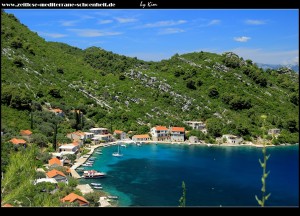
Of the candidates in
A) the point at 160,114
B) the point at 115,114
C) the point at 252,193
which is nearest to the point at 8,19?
the point at 115,114

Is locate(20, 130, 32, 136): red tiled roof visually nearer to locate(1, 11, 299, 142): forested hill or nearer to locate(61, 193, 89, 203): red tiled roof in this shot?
locate(1, 11, 299, 142): forested hill

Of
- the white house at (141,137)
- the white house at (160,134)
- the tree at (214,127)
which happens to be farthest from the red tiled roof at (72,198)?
the tree at (214,127)

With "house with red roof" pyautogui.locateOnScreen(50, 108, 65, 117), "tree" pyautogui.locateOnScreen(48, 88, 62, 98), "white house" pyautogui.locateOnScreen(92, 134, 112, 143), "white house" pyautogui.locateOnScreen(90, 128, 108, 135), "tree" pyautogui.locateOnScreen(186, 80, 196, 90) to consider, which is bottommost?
"white house" pyautogui.locateOnScreen(92, 134, 112, 143)

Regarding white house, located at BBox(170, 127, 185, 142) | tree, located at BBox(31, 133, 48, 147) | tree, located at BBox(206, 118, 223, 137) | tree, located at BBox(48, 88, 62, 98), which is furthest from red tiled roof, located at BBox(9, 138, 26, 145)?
tree, located at BBox(206, 118, 223, 137)

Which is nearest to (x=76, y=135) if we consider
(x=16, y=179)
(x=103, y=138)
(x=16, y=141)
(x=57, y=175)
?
(x=103, y=138)

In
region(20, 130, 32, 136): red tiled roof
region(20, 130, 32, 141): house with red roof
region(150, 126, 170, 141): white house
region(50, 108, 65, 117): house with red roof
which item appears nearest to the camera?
region(20, 130, 32, 141): house with red roof

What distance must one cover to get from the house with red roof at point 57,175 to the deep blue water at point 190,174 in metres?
1.61

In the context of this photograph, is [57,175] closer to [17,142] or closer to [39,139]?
[17,142]

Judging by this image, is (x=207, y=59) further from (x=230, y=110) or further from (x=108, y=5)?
(x=108, y=5)

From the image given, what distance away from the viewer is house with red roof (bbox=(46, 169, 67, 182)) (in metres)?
16.4

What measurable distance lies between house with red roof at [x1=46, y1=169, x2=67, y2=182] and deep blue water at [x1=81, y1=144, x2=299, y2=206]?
1608mm

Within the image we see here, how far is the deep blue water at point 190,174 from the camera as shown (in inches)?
616

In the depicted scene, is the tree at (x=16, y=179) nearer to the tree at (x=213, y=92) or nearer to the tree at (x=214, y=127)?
the tree at (x=214, y=127)

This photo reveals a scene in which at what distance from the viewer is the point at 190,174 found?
836 inches
